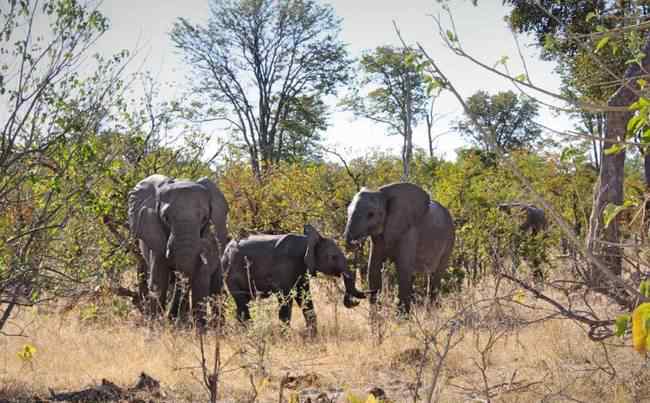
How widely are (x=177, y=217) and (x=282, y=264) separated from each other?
4.99 ft

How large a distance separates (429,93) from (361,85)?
32.3 m

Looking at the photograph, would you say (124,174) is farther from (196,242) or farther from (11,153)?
(11,153)

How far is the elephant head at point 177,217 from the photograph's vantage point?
Result: 877 cm

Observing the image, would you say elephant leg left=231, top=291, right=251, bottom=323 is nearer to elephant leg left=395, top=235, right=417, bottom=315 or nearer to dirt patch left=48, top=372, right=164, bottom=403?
elephant leg left=395, top=235, right=417, bottom=315

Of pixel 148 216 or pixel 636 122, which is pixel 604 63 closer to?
pixel 636 122

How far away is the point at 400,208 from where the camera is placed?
10023 mm

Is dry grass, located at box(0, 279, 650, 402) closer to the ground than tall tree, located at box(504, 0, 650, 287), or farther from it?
closer to the ground

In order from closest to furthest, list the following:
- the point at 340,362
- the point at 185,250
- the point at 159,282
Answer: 1. the point at 340,362
2. the point at 185,250
3. the point at 159,282

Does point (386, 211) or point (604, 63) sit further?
point (386, 211)

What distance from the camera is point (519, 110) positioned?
42.3 metres

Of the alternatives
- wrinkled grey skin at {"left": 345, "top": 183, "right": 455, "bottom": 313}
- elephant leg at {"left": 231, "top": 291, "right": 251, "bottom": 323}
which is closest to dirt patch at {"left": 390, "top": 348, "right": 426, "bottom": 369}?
wrinkled grey skin at {"left": 345, "top": 183, "right": 455, "bottom": 313}

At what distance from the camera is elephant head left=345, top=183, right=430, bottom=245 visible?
9555 millimetres

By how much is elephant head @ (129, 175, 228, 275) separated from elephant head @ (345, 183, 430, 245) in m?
1.69

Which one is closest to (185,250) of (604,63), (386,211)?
(386,211)
